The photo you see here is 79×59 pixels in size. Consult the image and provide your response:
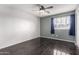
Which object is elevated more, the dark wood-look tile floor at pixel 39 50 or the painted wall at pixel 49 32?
the painted wall at pixel 49 32

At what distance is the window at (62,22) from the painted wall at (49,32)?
35cm

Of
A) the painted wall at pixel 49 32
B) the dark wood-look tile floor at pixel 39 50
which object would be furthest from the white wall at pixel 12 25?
the painted wall at pixel 49 32

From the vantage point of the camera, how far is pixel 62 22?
4.41 metres

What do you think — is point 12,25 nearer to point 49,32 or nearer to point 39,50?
point 39,50

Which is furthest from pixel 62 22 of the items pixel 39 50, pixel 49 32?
pixel 39 50

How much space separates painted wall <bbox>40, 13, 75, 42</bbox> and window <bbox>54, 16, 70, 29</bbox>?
0.35 metres

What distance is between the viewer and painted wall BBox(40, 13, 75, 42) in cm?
416

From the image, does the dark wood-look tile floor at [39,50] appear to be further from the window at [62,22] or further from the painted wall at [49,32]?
the window at [62,22]

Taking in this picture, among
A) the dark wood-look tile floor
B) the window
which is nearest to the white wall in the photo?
the dark wood-look tile floor

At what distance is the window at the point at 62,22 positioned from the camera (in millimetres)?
4150

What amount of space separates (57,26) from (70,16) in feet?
3.86

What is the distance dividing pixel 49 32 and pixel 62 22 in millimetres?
1383

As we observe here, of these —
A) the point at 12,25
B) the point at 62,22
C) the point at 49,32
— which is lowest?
the point at 49,32

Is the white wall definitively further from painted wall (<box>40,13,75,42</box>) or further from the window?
the window
